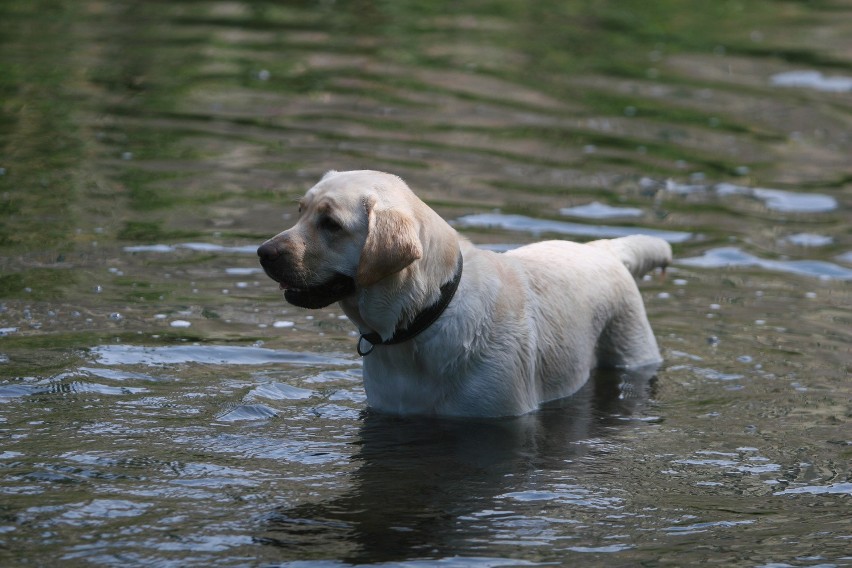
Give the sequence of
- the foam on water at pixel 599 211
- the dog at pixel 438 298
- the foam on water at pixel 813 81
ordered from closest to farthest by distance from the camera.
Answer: the dog at pixel 438 298
the foam on water at pixel 599 211
the foam on water at pixel 813 81

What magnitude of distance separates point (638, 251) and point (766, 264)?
2375mm

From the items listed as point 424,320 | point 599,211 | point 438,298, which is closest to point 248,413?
point 424,320

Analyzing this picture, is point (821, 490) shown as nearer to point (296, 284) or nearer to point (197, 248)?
point (296, 284)

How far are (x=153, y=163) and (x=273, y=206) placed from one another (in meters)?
1.77

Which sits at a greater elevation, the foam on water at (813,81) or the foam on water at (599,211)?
the foam on water at (813,81)

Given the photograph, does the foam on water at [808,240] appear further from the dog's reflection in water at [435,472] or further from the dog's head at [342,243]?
the dog's head at [342,243]

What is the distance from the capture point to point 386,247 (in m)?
6.59

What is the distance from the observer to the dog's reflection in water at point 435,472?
570 cm

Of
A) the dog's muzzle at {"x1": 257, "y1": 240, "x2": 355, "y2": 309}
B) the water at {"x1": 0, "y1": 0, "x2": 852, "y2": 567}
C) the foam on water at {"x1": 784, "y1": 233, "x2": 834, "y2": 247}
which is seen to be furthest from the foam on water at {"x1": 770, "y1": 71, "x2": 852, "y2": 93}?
the dog's muzzle at {"x1": 257, "y1": 240, "x2": 355, "y2": 309}

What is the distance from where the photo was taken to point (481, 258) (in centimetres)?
746

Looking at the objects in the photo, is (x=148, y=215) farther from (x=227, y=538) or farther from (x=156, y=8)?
(x=156, y=8)

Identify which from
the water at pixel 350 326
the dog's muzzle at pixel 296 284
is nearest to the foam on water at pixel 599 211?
the water at pixel 350 326

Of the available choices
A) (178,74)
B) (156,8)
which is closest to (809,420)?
(178,74)

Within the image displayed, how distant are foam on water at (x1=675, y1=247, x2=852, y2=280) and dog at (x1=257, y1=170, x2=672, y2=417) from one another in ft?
9.23
